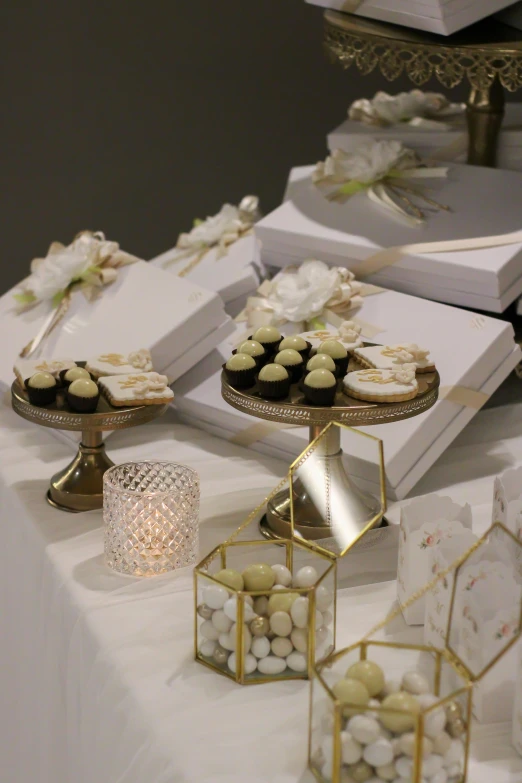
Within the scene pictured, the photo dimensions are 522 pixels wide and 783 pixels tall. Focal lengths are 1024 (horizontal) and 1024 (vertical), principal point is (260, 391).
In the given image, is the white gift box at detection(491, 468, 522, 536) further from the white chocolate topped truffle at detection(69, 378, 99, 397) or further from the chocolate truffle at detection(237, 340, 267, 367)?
the white chocolate topped truffle at detection(69, 378, 99, 397)

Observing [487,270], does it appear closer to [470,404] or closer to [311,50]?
[470,404]

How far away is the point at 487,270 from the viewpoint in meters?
1.50

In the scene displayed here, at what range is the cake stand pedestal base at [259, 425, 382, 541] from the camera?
3.92 feet

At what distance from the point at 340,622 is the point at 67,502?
432mm

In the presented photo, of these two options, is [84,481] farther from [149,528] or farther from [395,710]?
[395,710]

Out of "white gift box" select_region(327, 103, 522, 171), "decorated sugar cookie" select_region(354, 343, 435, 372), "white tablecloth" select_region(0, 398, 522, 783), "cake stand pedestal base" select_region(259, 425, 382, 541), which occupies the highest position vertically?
"white gift box" select_region(327, 103, 522, 171)

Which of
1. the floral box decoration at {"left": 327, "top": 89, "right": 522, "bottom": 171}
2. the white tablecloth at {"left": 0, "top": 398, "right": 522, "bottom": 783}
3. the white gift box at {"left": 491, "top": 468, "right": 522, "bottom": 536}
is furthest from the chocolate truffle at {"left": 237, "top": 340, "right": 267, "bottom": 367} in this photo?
the floral box decoration at {"left": 327, "top": 89, "right": 522, "bottom": 171}

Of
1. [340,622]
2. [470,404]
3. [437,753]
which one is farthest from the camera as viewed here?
[470,404]

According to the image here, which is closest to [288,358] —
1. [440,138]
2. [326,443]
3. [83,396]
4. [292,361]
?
[292,361]

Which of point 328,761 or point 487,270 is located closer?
point 328,761

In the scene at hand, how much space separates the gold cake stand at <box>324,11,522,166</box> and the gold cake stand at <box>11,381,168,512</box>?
2.17ft

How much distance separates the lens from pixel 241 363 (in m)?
1.24

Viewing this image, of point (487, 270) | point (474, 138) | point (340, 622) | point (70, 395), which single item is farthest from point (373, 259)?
point (340, 622)

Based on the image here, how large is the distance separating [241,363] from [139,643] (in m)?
0.36
